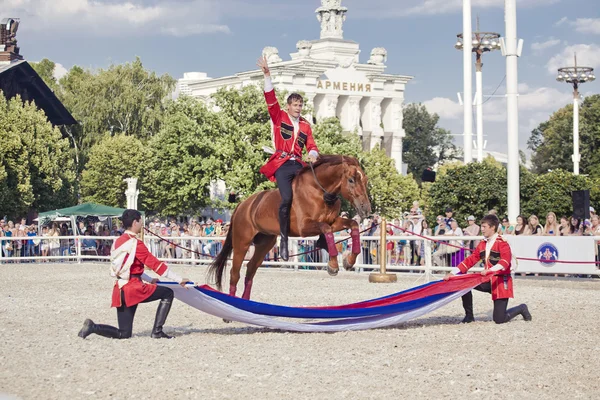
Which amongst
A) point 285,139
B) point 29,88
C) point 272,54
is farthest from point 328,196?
point 272,54

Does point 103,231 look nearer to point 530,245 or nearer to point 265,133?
point 265,133

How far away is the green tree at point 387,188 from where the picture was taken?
239 feet

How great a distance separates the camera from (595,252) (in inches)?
885

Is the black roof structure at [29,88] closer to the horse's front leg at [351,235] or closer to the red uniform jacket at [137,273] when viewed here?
the horse's front leg at [351,235]

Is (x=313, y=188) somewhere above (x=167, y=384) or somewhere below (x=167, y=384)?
above

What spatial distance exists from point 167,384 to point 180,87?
347 ft

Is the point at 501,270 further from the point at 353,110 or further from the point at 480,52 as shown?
the point at 353,110

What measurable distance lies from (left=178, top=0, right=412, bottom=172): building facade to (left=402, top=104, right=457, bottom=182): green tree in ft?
82.2

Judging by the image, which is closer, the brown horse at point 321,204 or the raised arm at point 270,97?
the brown horse at point 321,204

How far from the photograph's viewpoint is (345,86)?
105 metres

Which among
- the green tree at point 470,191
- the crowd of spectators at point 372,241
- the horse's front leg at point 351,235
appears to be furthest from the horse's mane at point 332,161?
the green tree at point 470,191

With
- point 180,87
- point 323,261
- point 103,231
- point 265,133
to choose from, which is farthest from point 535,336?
point 180,87

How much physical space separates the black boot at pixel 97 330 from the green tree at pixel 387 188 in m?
56.1

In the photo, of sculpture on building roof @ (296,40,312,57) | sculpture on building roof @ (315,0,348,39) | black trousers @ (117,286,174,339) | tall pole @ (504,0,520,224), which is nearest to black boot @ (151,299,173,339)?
black trousers @ (117,286,174,339)
